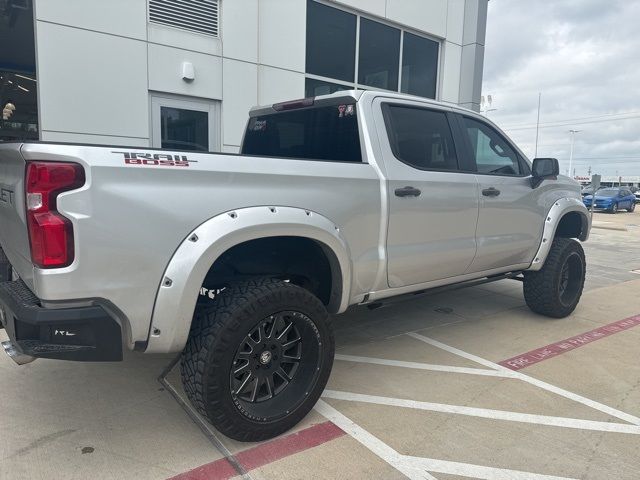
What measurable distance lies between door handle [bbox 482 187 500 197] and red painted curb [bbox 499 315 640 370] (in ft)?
4.49

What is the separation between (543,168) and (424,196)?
1.64 meters

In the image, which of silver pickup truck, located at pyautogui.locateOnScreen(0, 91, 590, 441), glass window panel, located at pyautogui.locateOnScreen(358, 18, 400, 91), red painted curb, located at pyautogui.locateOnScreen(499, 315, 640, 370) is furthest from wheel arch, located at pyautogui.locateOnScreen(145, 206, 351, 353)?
glass window panel, located at pyautogui.locateOnScreen(358, 18, 400, 91)

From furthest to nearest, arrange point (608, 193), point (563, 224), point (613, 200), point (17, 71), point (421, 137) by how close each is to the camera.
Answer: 1. point (608, 193)
2. point (613, 200)
3. point (17, 71)
4. point (563, 224)
5. point (421, 137)

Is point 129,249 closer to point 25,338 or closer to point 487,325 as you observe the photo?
point 25,338

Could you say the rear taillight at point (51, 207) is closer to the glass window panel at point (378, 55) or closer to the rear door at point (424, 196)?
the rear door at point (424, 196)

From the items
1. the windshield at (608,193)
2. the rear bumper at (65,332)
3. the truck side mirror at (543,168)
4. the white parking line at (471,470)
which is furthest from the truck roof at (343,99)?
the windshield at (608,193)

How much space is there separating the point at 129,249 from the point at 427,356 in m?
2.74

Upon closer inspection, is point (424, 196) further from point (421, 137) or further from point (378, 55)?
point (378, 55)

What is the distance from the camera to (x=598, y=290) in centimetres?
681

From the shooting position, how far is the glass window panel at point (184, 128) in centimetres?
724

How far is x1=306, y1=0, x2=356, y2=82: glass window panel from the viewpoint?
8.76 meters

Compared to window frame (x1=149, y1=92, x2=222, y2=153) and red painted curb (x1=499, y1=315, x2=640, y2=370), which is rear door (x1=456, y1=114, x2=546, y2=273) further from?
window frame (x1=149, y1=92, x2=222, y2=153)

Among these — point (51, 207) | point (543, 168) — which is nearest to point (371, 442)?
point (51, 207)

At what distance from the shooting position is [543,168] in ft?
14.6
